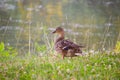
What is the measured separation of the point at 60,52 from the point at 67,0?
3933 cm

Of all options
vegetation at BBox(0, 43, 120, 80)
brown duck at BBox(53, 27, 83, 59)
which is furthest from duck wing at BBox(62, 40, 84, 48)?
vegetation at BBox(0, 43, 120, 80)

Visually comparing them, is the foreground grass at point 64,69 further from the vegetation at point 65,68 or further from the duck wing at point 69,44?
the duck wing at point 69,44

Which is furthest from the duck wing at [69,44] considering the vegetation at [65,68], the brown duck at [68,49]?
the vegetation at [65,68]

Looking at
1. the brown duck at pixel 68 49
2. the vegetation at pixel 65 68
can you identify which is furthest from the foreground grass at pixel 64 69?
the brown duck at pixel 68 49

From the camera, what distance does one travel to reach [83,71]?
6633 mm

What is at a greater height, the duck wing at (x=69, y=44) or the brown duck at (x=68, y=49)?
the duck wing at (x=69, y=44)

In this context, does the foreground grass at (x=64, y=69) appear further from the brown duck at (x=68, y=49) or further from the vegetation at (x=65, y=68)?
the brown duck at (x=68, y=49)

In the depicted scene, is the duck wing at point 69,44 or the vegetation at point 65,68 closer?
the vegetation at point 65,68

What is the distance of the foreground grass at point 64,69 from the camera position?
638 cm

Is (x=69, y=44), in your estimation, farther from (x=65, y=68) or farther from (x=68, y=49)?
(x=65, y=68)

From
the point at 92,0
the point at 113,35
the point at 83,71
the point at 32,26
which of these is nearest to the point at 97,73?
the point at 83,71

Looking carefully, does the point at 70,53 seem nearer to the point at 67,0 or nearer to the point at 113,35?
the point at 113,35

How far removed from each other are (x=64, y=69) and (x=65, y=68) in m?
0.10

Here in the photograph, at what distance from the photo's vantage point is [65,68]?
6.87m
